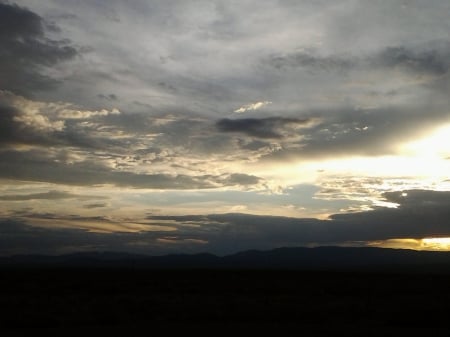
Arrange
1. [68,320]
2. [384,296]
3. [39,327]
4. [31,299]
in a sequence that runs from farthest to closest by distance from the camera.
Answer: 1. [384,296]
2. [31,299]
3. [68,320]
4. [39,327]

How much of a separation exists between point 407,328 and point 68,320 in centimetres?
1720

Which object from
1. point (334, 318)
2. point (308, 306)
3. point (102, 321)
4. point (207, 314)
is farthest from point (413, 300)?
point (102, 321)

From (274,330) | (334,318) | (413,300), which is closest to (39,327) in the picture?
(274,330)

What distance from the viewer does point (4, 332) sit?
2295cm

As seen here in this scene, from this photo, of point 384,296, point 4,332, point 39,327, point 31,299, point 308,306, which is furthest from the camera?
point 384,296

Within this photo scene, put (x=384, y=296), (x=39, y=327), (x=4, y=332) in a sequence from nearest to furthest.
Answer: (x=4, y=332) → (x=39, y=327) → (x=384, y=296)

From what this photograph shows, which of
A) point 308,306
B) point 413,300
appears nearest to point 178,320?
point 308,306

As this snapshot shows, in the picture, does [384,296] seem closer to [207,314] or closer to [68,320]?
[207,314]

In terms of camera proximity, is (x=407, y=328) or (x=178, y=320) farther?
(x=178, y=320)

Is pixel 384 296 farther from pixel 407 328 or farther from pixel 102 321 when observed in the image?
pixel 102 321

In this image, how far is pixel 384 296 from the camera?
41250mm

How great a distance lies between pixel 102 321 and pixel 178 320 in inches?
157

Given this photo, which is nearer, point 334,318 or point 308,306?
point 334,318

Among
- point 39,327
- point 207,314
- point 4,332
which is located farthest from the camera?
point 207,314
